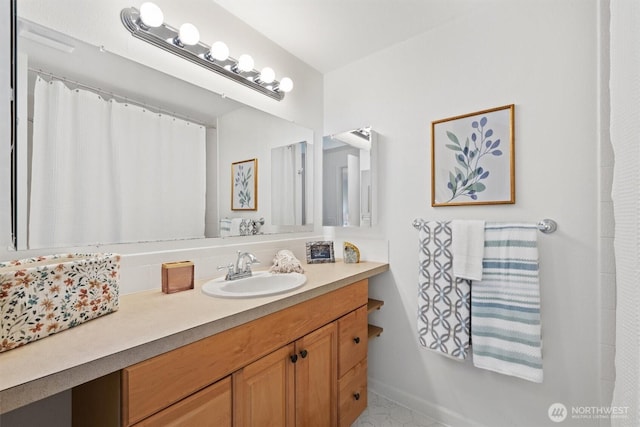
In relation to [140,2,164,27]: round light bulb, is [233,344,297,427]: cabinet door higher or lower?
lower

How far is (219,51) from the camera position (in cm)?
142

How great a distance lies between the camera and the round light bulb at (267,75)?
1.65 metres

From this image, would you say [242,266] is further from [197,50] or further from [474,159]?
[474,159]

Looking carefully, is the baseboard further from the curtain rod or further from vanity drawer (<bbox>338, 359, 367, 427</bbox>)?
the curtain rod

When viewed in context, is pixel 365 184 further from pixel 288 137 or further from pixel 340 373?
pixel 340 373

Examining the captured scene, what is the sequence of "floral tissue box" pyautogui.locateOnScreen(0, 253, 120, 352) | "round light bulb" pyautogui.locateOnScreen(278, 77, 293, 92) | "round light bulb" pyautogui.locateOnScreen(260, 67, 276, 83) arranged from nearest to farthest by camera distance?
"floral tissue box" pyautogui.locateOnScreen(0, 253, 120, 352) < "round light bulb" pyautogui.locateOnScreen(260, 67, 276, 83) < "round light bulb" pyautogui.locateOnScreen(278, 77, 293, 92)

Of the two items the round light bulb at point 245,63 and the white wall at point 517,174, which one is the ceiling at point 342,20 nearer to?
the white wall at point 517,174

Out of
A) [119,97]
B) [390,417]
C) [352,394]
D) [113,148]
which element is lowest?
[390,417]

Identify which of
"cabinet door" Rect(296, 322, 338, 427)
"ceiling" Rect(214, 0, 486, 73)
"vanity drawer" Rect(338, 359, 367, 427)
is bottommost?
"vanity drawer" Rect(338, 359, 367, 427)

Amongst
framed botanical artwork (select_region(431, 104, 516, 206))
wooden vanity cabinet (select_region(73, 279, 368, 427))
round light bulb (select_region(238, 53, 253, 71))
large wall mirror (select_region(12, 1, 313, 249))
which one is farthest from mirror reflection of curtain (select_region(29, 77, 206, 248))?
framed botanical artwork (select_region(431, 104, 516, 206))

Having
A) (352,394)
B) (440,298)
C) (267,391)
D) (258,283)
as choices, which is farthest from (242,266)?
(440,298)

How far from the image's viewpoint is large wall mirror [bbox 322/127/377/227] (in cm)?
183

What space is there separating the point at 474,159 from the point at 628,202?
0.95 metres

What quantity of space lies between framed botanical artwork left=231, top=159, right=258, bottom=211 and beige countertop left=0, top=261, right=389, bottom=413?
1.77 ft
